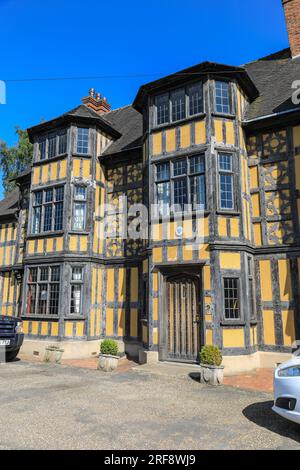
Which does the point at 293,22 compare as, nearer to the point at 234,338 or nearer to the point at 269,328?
the point at 269,328

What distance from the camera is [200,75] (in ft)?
35.8

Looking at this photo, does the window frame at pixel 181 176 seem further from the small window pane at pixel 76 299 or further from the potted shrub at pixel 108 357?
the small window pane at pixel 76 299

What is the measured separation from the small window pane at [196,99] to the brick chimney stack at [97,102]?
382 inches

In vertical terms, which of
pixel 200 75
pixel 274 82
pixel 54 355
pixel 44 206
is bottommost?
pixel 54 355

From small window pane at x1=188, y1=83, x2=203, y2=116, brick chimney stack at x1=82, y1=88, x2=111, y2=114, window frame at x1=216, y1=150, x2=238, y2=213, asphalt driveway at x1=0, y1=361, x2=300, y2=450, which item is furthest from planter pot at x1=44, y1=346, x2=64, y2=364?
brick chimney stack at x1=82, y1=88, x2=111, y2=114

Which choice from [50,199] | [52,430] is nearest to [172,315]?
[52,430]

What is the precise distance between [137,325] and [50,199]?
6099mm

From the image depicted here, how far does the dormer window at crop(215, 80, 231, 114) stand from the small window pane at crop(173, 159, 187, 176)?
202 cm

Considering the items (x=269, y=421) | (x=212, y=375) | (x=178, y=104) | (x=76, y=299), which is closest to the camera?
(x=269, y=421)

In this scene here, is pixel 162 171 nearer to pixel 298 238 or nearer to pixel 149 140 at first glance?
pixel 149 140

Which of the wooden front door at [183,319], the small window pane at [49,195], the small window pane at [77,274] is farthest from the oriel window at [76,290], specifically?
the wooden front door at [183,319]

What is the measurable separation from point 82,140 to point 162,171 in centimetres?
439

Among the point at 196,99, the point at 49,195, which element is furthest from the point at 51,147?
the point at 196,99

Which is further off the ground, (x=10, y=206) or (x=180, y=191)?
(x=10, y=206)
